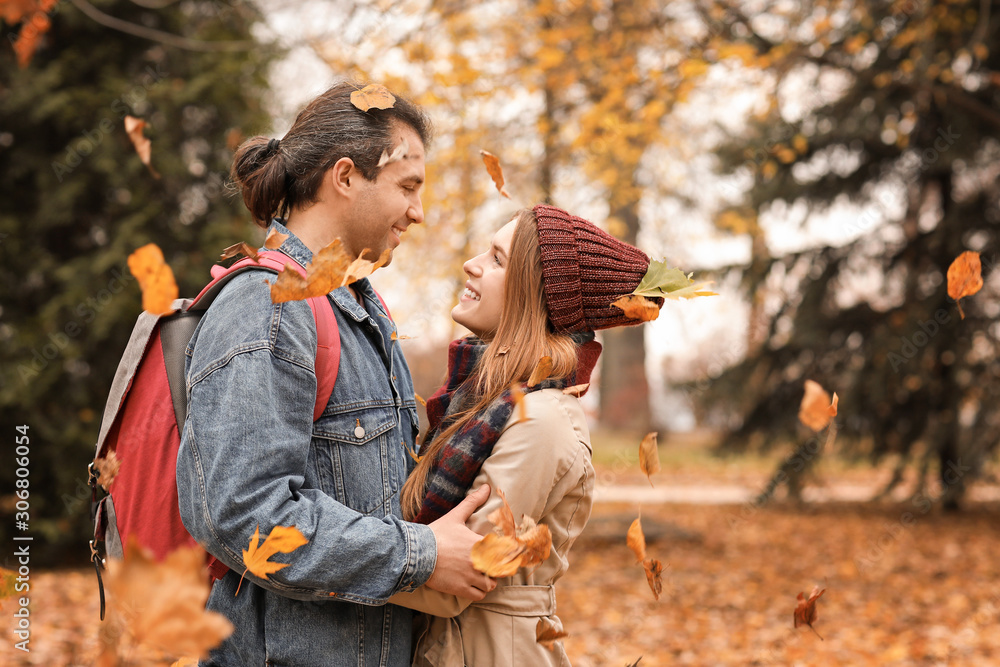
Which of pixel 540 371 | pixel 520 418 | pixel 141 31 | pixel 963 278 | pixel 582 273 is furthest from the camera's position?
pixel 141 31

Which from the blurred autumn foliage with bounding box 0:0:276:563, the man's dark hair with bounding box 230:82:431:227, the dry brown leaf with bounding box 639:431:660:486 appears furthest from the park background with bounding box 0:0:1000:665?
the dry brown leaf with bounding box 639:431:660:486

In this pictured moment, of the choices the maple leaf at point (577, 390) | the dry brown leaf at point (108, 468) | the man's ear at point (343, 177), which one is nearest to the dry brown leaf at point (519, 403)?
the maple leaf at point (577, 390)

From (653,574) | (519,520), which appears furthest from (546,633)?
(653,574)

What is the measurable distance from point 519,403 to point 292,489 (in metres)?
0.50

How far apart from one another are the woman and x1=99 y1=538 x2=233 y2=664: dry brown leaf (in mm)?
583

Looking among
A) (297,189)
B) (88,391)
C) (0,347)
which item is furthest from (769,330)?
(297,189)

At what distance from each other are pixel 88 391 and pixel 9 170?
67.0 inches

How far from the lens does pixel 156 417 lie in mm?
1497

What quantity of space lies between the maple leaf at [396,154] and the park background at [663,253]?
2137 millimetres

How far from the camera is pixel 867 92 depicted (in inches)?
310

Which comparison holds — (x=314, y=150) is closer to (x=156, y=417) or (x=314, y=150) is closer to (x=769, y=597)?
(x=156, y=417)

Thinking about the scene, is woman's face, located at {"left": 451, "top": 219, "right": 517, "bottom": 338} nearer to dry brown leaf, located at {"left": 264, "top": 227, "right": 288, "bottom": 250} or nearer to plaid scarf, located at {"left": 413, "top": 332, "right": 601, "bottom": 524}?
plaid scarf, located at {"left": 413, "top": 332, "right": 601, "bottom": 524}

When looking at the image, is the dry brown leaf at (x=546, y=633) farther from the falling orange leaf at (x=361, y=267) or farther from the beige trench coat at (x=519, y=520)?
the falling orange leaf at (x=361, y=267)

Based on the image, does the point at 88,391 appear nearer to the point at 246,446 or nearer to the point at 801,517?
the point at 246,446
